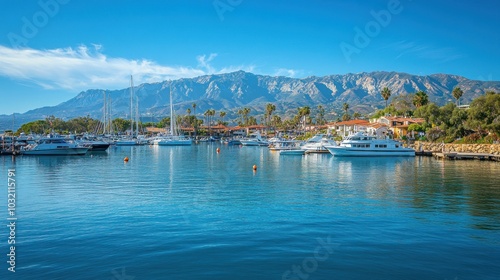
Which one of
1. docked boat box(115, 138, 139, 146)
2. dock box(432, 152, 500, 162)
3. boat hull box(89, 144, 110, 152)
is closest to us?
dock box(432, 152, 500, 162)

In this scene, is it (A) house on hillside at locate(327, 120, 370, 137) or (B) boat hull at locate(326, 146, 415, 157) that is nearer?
(B) boat hull at locate(326, 146, 415, 157)

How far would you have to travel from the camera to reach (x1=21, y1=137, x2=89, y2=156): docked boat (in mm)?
74750

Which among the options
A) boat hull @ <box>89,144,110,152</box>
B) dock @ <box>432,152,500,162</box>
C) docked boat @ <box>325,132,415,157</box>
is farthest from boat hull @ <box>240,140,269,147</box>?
dock @ <box>432,152,500,162</box>

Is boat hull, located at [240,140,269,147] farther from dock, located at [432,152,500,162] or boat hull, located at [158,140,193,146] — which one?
→ dock, located at [432,152,500,162]

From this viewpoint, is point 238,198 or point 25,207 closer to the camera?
point 25,207

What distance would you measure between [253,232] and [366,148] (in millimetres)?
59417

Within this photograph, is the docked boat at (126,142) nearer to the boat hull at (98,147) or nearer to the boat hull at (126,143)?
the boat hull at (126,143)

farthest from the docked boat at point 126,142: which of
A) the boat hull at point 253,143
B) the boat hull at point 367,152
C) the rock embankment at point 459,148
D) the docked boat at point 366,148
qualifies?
the rock embankment at point 459,148

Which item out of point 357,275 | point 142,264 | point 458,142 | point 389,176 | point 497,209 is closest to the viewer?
point 357,275

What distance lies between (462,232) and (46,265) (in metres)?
18.9

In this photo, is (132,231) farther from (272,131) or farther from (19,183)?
(272,131)

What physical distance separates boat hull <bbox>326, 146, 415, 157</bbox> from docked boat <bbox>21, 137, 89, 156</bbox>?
51011 mm

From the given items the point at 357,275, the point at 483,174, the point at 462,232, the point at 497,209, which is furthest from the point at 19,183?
the point at 483,174

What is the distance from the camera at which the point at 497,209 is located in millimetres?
24594
